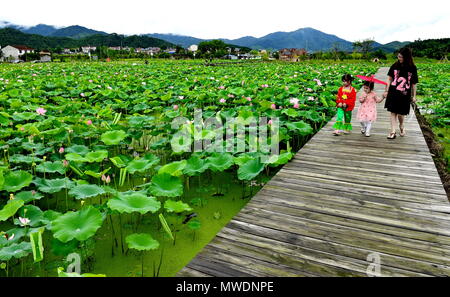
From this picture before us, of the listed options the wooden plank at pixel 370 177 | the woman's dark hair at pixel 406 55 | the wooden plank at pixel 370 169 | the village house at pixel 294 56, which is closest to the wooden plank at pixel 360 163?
the wooden plank at pixel 370 169

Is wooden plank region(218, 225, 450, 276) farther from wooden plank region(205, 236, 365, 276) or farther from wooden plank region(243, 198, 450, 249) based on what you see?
wooden plank region(243, 198, 450, 249)

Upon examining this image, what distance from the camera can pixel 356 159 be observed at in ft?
10.6

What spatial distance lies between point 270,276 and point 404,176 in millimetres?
1858

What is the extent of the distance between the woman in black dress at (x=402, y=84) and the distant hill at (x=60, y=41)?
80007mm

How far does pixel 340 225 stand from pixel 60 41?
12678 centimetres

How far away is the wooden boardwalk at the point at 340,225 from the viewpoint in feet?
5.33

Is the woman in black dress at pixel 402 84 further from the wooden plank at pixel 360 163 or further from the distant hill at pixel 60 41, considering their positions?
the distant hill at pixel 60 41

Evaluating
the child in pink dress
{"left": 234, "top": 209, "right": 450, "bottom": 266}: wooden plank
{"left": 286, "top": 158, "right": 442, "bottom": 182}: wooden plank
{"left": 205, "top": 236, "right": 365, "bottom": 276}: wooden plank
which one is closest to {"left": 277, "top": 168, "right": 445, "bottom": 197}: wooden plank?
{"left": 286, "top": 158, "right": 442, "bottom": 182}: wooden plank

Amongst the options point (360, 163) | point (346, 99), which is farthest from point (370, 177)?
point (346, 99)

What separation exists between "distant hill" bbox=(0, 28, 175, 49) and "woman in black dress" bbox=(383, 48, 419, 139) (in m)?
80.0

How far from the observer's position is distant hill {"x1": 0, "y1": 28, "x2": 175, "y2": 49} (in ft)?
312

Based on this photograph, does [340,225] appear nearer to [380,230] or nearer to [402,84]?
[380,230]

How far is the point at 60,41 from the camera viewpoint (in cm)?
10900
